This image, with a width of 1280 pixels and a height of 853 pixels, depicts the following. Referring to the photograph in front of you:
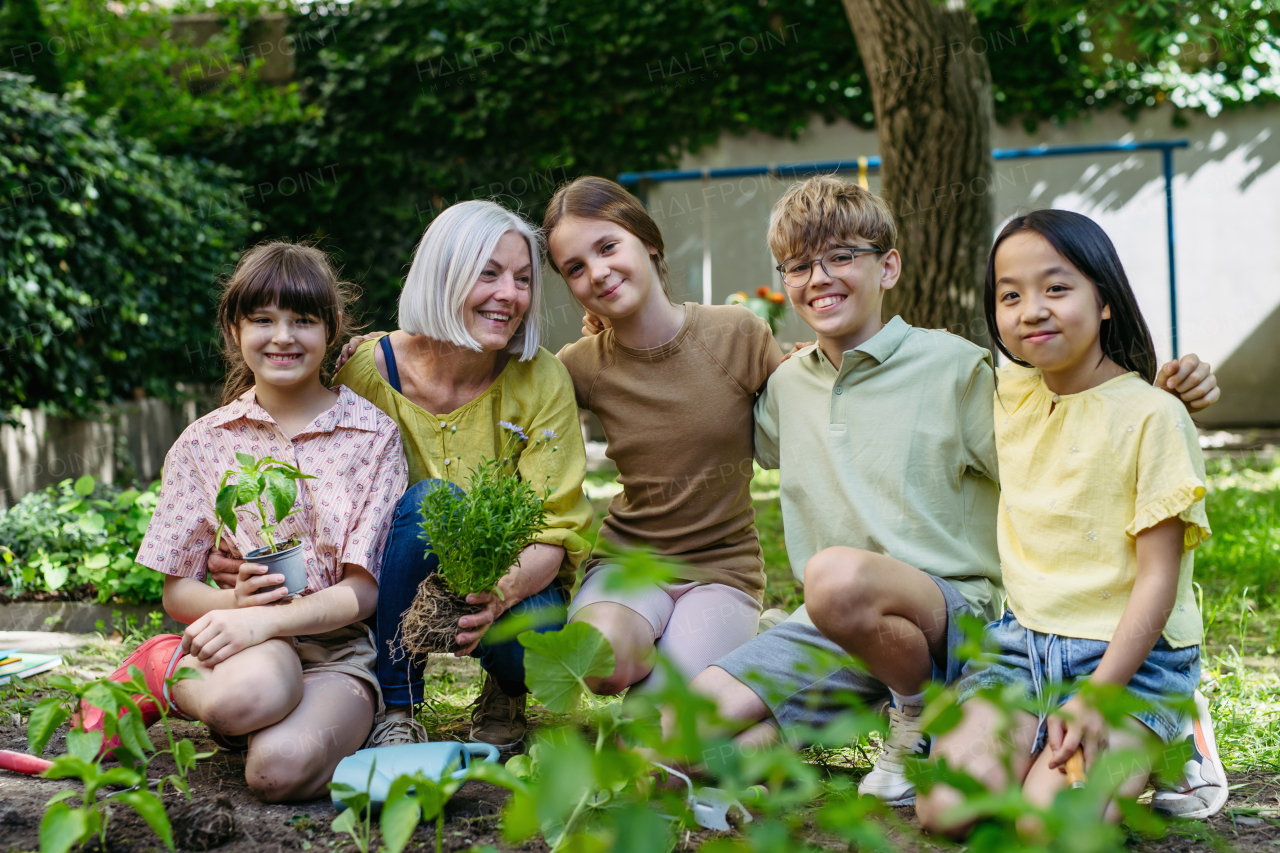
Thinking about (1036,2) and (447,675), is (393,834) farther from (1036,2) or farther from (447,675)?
(1036,2)

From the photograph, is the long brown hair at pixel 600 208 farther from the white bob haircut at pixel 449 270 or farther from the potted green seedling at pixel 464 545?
the potted green seedling at pixel 464 545

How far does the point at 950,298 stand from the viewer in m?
4.38

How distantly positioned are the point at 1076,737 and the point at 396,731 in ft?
4.42

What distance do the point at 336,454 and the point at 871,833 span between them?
1.56 metres

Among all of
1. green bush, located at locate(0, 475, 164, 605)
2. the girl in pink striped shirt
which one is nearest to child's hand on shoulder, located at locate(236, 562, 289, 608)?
the girl in pink striped shirt

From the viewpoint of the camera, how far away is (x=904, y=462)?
82.4 inches

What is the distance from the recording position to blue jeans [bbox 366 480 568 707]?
210 centimetres

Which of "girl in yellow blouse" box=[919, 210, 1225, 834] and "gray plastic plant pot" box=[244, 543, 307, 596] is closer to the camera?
"girl in yellow blouse" box=[919, 210, 1225, 834]

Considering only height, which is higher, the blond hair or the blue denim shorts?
the blond hair

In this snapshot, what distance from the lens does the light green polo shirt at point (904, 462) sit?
6.84ft

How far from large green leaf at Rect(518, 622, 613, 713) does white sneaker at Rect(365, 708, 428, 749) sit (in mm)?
674

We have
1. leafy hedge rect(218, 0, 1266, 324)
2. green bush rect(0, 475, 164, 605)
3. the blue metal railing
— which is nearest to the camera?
green bush rect(0, 475, 164, 605)

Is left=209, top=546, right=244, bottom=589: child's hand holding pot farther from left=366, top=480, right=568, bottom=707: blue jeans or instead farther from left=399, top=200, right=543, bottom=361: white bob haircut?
left=399, top=200, right=543, bottom=361: white bob haircut

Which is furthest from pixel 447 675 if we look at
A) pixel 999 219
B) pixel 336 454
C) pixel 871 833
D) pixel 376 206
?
pixel 999 219
